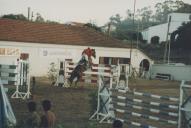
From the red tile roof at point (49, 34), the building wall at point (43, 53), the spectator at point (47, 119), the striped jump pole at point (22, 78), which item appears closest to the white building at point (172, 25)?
the red tile roof at point (49, 34)

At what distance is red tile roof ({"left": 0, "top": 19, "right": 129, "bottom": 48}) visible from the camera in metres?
41.5

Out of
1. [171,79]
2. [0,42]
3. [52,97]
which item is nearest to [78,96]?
[52,97]

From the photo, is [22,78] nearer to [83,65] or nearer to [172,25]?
[83,65]

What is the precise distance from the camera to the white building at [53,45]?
4034cm

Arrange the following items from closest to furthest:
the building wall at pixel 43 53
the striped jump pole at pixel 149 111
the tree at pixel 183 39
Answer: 1. the striped jump pole at pixel 149 111
2. the building wall at pixel 43 53
3. the tree at pixel 183 39

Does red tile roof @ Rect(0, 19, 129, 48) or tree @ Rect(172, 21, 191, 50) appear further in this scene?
tree @ Rect(172, 21, 191, 50)

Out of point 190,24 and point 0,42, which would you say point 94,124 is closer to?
point 0,42

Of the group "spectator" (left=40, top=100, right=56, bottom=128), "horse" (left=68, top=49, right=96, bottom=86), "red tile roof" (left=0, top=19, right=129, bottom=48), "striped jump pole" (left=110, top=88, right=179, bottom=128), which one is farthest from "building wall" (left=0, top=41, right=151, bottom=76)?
"spectator" (left=40, top=100, right=56, bottom=128)

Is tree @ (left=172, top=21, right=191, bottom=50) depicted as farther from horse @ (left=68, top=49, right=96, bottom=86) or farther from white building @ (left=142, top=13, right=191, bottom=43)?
horse @ (left=68, top=49, right=96, bottom=86)

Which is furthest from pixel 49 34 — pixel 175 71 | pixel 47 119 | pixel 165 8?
pixel 165 8

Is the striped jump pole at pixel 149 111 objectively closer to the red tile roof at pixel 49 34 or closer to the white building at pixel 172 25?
the red tile roof at pixel 49 34

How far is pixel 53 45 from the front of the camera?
42.2 meters

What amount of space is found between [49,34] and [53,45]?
2.65 meters

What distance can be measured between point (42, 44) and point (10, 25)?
4573mm
